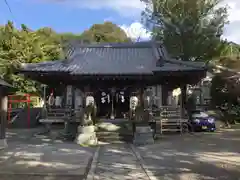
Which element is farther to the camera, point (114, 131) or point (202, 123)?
point (202, 123)

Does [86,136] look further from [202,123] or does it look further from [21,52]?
[21,52]

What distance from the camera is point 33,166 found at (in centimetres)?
928

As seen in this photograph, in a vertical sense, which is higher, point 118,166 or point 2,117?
point 2,117

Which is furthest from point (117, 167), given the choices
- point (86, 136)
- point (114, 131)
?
point (114, 131)

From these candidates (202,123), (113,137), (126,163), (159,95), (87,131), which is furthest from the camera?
(202,123)

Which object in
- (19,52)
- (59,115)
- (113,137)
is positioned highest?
(19,52)

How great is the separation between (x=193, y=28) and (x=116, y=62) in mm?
13260

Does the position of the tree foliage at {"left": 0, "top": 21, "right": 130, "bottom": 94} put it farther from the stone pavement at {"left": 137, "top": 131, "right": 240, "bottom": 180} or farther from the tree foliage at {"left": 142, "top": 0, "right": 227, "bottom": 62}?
the stone pavement at {"left": 137, "top": 131, "right": 240, "bottom": 180}

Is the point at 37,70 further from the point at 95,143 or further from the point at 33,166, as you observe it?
the point at 33,166

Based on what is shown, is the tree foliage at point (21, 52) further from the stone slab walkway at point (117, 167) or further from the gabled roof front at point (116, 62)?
the stone slab walkway at point (117, 167)

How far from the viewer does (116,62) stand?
61.1 ft

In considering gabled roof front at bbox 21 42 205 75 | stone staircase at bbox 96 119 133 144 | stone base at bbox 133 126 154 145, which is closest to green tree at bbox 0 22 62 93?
gabled roof front at bbox 21 42 205 75

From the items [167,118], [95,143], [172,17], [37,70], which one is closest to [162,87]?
[167,118]

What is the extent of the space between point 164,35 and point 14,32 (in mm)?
16189
